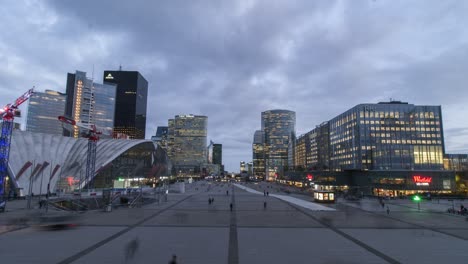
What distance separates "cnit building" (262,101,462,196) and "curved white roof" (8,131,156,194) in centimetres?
8077

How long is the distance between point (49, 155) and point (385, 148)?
12346 centimetres

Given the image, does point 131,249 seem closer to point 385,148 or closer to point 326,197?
point 326,197

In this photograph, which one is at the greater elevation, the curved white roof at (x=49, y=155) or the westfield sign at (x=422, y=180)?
the curved white roof at (x=49, y=155)

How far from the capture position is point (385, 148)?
390 ft

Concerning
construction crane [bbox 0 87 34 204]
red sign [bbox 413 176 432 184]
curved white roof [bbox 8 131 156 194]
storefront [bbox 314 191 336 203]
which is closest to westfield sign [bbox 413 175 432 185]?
red sign [bbox 413 176 432 184]

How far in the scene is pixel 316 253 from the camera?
1797 cm

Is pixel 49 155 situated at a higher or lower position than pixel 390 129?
lower

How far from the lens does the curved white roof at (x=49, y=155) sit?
64562 mm

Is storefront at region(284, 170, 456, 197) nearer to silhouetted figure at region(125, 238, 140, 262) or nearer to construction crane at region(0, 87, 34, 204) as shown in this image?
silhouetted figure at region(125, 238, 140, 262)

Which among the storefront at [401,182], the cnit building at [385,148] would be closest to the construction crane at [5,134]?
the storefront at [401,182]

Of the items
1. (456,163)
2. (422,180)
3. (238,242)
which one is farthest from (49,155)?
(456,163)

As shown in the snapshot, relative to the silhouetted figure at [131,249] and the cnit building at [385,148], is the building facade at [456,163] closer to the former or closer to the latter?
the cnit building at [385,148]

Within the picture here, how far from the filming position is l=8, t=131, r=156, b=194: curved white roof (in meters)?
64.6

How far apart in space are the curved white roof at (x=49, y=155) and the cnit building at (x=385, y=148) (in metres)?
80.8
